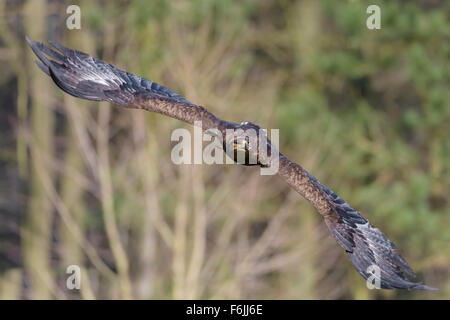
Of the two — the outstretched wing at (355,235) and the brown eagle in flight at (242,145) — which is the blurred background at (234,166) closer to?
the brown eagle in flight at (242,145)

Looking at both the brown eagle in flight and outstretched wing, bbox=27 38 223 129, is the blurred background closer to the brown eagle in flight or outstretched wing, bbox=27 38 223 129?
outstretched wing, bbox=27 38 223 129

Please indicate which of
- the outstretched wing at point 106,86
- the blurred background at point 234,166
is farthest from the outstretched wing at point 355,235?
the blurred background at point 234,166

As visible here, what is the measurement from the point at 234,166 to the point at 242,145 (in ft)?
18.2

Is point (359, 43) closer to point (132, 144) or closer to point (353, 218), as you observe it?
point (132, 144)

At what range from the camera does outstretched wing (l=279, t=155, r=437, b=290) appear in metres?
7.16

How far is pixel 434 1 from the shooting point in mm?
15648

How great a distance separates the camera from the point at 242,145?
282 inches

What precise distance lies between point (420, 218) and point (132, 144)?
506cm

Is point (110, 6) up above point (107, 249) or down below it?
above

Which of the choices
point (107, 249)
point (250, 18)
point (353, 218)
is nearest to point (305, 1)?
point (250, 18)

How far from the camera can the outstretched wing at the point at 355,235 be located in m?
7.16

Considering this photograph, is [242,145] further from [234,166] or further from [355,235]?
[234,166]

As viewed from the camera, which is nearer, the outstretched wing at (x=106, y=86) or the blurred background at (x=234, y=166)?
the outstretched wing at (x=106, y=86)

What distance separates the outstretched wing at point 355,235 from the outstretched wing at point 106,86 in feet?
2.81
